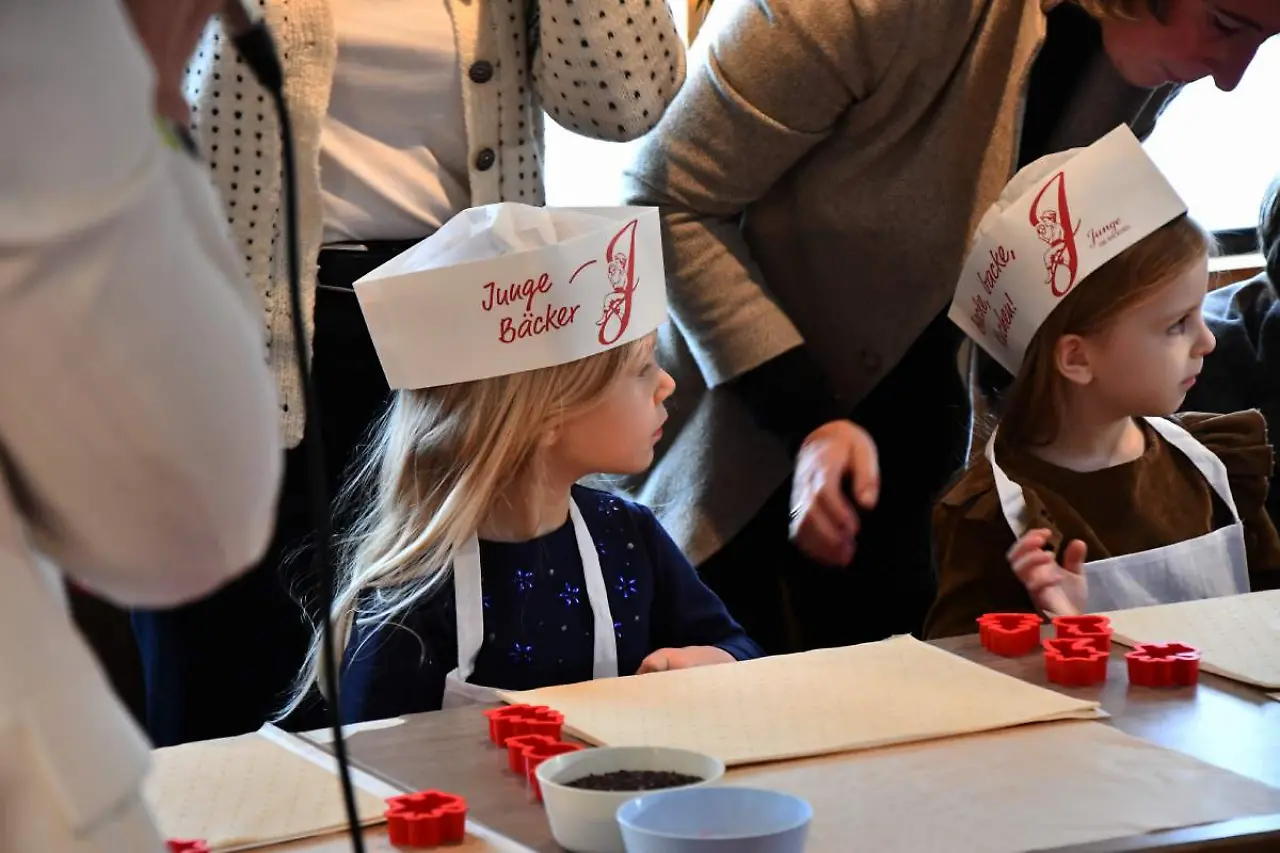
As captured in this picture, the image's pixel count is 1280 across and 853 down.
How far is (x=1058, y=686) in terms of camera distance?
1173 mm

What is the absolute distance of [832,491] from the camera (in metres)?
1.56

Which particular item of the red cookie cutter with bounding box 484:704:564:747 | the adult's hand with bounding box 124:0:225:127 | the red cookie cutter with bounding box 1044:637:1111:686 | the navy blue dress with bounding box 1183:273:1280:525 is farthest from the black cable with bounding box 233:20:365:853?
the navy blue dress with bounding box 1183:273:1280:525

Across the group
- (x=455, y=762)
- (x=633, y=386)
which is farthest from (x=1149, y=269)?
(x=455, y=762)

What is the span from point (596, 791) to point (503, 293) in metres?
0.66

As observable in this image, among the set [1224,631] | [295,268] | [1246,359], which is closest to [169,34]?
[295,268]

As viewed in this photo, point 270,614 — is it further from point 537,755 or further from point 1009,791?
point 1009,791

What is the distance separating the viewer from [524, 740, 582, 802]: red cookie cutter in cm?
97

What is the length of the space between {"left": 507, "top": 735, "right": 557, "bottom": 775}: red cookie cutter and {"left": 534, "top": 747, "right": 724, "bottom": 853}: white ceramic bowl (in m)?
0.07

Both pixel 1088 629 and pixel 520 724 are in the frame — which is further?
pixel 1088 629

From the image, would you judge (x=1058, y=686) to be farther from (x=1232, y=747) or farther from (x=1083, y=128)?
(x=1083, y=128)

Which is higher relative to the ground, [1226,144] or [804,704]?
[1226,144]

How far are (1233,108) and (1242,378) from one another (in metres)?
1.72

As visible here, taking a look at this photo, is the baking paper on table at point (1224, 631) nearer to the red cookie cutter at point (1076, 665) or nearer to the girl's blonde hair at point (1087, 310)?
the red cookie cutter at point (1076, 665)

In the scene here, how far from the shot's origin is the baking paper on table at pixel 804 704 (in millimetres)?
1047
